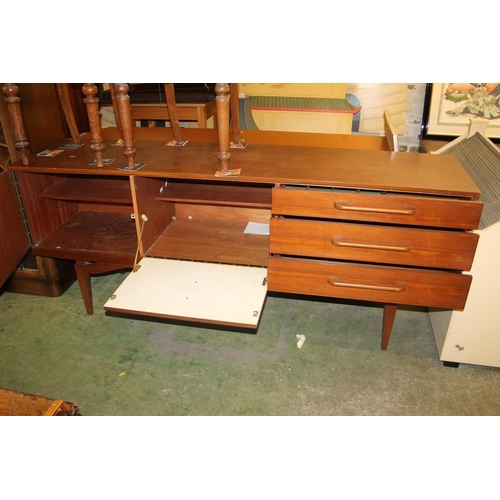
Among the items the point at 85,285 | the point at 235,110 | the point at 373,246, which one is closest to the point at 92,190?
the point at 85,285

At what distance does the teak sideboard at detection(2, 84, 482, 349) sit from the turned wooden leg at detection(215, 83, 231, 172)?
75 mm

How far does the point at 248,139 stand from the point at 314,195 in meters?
0.83

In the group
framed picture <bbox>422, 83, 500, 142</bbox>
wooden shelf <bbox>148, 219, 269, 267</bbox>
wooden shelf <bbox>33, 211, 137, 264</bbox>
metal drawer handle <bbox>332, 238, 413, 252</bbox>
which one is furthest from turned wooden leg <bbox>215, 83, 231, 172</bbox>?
framed picture <bbox>422, 83, 500, 142</bbox>

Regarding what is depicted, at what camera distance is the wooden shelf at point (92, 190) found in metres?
2.11

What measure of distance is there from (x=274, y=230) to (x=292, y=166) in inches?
12.2

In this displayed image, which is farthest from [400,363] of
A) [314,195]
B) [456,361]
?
[314,195]

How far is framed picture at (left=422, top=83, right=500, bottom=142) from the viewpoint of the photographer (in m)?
3.07

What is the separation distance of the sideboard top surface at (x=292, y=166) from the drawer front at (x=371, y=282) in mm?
324

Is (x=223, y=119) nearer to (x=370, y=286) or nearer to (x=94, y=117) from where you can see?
(x=94, y=117)

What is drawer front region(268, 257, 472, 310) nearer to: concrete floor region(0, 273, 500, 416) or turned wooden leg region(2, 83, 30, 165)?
concrete floor region(0, 273, 500, 416)

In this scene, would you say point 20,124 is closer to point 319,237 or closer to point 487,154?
point 319,237

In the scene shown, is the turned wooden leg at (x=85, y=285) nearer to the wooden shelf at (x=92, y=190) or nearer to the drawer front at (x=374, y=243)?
the wooden shelf at (x=92, y=190)

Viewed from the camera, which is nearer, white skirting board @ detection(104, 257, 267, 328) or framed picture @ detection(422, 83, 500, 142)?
white skirting board @ detection(104, 257, 267, 328)

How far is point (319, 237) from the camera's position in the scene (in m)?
1.72
